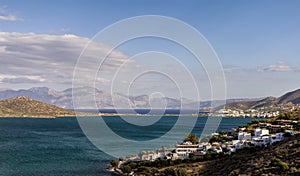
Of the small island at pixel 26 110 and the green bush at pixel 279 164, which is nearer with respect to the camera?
the green bush at pixel 279 164

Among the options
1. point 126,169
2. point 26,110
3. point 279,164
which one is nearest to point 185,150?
point 126,169

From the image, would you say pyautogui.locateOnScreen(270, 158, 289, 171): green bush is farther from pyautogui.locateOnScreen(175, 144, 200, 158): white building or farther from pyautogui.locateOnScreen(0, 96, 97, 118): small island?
pyautogui.locateOnScreen(0, 96, 97, 118): small island

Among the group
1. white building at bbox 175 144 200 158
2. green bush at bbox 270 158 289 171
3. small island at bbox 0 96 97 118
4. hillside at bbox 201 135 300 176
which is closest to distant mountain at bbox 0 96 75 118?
small island at bbox 0 96 97 118

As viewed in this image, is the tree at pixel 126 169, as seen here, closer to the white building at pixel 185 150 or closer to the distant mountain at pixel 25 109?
the white building at pixel 185 150

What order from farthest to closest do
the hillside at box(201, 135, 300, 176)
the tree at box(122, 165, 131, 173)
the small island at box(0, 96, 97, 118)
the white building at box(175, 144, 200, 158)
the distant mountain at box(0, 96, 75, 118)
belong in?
the distant mountain at box(0, 96, 75, 118)
the small island at box(0, 96, 97, 118)
the white building at box(175, 144, 200, 158)
the tree at box(122, 165, 131, 173)
the hillside at box(201, 135, 300, 176)

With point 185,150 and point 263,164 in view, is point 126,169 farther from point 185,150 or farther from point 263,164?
point 263,164

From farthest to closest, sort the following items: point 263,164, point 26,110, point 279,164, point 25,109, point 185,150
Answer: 1. point 25,109
2. point 26,110
3. point 185,150
4. point 263,164
5. point 279,164

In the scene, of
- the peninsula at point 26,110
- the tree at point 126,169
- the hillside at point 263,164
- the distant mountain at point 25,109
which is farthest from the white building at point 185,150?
the distant mountain at point 25,109

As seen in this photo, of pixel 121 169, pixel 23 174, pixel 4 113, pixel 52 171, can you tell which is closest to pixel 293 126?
pixel 121 169

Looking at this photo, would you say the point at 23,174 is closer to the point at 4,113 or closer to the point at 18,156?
the point at 18,156

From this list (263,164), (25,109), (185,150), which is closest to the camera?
(263,164)
